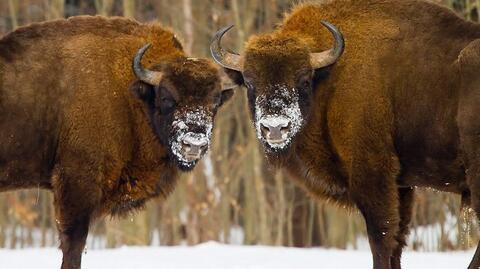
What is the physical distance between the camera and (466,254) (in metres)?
11.9

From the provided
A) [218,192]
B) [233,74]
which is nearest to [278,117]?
[233,74]

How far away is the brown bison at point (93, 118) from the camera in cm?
899

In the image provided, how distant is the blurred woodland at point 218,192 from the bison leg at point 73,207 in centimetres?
844

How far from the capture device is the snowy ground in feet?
35.0

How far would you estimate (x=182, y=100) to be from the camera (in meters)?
9.20

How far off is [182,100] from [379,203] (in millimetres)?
1992

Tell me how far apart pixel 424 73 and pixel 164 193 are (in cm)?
267

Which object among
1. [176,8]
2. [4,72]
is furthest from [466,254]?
[176,8]

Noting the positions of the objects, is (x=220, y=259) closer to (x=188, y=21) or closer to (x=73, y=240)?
(x=73, y=240)

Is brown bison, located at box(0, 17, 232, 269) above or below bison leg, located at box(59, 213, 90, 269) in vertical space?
above

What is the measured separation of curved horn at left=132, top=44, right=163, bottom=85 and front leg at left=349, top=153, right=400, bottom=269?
6.64 feet

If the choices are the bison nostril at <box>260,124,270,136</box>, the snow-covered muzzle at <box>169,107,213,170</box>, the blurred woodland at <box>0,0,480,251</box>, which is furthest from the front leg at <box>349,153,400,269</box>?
the blurred woodland at <box>0,0,480,251</box>

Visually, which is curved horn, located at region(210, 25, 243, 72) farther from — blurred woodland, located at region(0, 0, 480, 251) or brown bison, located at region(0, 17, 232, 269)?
blurred woodland, located at region(0, 0, 480, 251)

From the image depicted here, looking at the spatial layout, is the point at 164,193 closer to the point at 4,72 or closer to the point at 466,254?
the point at 4,72
